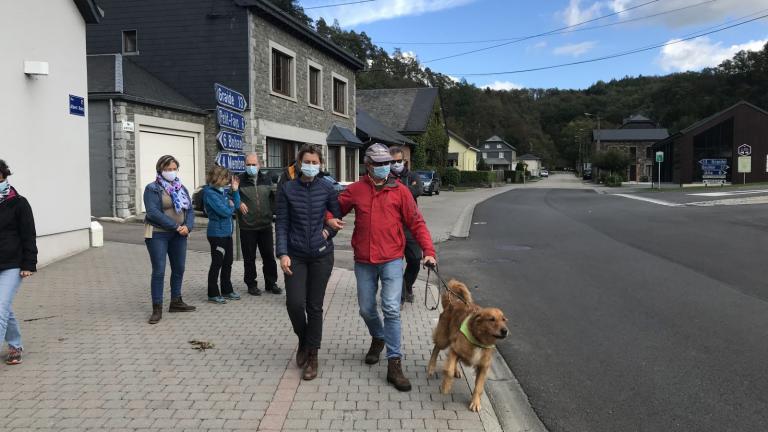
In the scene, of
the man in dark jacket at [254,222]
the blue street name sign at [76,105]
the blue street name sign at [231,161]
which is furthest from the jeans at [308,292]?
the blue street name sign at [76,105]

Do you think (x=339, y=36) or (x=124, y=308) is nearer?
(x=124, y=308)

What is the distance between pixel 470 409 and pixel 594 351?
1856 millimetres

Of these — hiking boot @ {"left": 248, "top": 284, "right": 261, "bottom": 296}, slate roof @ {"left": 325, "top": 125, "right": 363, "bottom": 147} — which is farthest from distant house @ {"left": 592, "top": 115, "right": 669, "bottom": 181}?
hiking boot @ {"left": 248, "top": 284, "right": 261, "bottom": 296}

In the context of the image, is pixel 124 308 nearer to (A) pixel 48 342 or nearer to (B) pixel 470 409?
(A) pixel 48 342

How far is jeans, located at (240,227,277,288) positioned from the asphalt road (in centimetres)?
279

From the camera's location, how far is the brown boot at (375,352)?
4910mm

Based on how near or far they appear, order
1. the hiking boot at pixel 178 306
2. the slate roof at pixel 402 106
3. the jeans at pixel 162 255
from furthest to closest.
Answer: the slate roof at pixel 402 106 → the hiking boot at pixel 178 306 → the jeans at pixel 162 255

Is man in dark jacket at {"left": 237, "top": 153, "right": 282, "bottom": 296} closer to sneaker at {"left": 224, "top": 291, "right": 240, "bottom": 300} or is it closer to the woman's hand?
sneaker at {"left": 224, "top": 291, "right": 240, "bottom": 300}

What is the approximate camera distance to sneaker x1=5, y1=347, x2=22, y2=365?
4844 millimetres

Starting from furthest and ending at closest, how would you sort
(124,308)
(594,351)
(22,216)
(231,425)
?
(124,308), (594,351), (22,216), (231,425)

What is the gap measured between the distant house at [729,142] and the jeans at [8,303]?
5541cm

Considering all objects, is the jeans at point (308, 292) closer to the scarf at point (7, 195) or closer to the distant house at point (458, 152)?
the scarf at point (7, 195)

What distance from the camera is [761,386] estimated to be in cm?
→ 436

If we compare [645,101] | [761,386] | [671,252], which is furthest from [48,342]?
[645,101]
